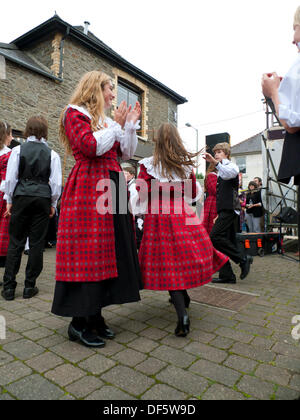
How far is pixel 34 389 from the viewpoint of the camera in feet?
4.96

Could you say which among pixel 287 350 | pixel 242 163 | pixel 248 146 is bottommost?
pixel 287 350

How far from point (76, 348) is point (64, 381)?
0.42 metres

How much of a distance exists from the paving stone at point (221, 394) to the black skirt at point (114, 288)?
78cm

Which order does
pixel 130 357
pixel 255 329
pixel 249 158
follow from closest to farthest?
1. pixel 130 357
2. pixel 255 329
3. pixel 249 158

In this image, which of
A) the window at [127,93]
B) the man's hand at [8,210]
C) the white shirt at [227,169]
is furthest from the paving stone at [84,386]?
the window at [127,93]

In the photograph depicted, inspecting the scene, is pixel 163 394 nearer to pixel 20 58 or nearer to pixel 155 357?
pixel 155 357

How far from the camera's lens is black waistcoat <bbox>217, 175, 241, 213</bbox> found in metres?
4.08

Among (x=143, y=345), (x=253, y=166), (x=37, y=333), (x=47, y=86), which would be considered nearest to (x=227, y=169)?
(x=143, y=345)

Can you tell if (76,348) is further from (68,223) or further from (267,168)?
(267,168)

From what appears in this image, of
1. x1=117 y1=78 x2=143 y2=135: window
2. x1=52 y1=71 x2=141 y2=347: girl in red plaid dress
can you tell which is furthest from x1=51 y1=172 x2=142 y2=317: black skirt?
x1=117 y1=78 x2=143 y2=135: window

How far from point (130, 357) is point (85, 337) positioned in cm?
37

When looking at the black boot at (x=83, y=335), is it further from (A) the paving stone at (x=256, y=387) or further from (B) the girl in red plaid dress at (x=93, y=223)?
(A) the paving stone at (x=256, y=387)

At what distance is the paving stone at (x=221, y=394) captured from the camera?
1.45 m

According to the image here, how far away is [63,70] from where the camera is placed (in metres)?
10.1
